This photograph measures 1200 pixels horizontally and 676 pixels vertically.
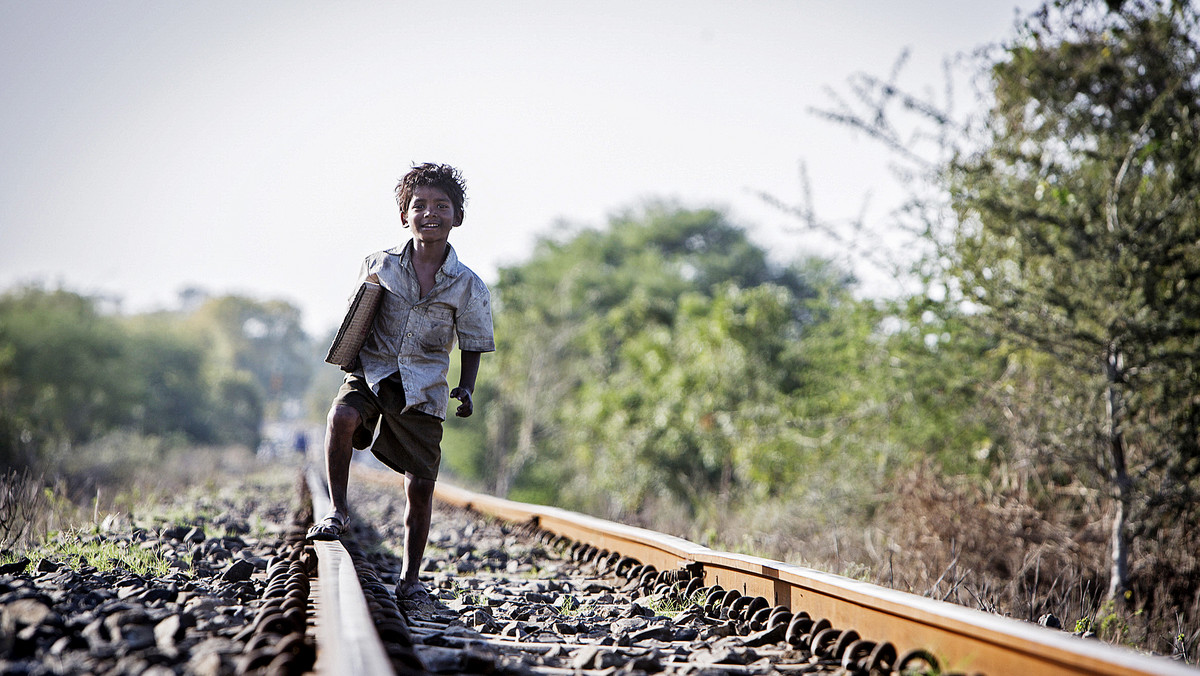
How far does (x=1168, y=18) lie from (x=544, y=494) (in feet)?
78.1

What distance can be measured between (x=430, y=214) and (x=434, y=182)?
165mm

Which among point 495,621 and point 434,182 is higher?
point 434,182

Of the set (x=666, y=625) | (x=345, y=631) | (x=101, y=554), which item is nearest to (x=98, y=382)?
(x=101, y=554)

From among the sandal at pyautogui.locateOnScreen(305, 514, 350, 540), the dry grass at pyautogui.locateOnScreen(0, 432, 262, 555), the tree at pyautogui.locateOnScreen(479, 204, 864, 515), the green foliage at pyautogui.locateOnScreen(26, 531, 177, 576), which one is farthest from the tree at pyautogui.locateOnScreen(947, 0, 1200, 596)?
the dry grass at pyautogui.locateOnScreen(0, 432, 262, 555)

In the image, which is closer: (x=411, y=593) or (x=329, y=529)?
(x=329, y=529)

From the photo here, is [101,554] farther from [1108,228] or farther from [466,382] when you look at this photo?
[1108,228]

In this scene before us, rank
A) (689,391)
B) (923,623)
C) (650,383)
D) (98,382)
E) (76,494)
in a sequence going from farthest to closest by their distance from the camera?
1. (98,382)
2. (650,383)
3. (689,391)
4. (76,494)
5. (923,623)

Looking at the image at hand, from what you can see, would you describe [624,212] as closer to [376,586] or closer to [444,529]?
[444,529]

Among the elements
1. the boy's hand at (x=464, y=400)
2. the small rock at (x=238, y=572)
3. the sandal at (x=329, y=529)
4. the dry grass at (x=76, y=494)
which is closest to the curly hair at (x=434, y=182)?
the boy's hand at (x=464, y=400)

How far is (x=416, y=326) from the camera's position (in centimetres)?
371

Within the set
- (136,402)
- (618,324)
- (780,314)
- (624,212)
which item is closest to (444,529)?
(780,314)

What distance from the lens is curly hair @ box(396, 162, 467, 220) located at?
386 centimetres

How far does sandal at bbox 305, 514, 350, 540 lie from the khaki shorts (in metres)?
0.30

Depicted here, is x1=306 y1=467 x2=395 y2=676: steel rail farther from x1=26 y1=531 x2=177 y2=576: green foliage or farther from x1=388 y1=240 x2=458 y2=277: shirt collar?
x1=388 y1=240 x2=458 y2=277: shirt collar
